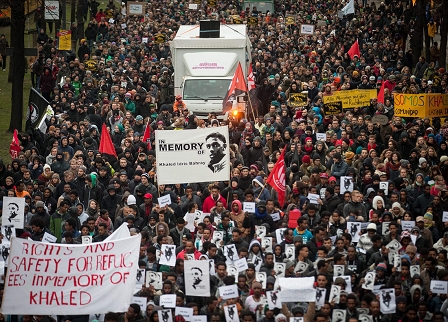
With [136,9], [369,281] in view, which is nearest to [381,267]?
[369,281]

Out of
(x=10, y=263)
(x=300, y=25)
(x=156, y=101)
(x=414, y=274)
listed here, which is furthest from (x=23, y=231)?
(x=300, y=25)

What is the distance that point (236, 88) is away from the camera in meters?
27.3

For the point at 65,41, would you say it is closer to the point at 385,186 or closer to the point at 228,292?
the point at 385,186

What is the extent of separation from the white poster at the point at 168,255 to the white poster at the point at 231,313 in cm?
165

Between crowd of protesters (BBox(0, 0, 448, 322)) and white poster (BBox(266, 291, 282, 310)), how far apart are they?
0.07m

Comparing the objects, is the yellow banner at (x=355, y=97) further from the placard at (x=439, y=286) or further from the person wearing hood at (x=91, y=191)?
the placard at (x=439, y=286)

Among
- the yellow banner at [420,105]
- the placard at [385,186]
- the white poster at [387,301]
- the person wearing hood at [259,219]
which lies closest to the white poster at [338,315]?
the white poster at [387,301]

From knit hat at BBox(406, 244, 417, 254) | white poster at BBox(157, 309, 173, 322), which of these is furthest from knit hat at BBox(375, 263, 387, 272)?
white poster at BBox(157, 309, 173, 322)

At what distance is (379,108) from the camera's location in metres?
24.3

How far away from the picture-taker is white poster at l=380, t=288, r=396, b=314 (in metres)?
14.6

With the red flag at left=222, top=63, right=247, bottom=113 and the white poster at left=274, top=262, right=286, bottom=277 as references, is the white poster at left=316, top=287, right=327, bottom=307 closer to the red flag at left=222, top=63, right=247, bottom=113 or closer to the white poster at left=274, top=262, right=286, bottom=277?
the white poster at left=274, top=262, right=286, bottom=277

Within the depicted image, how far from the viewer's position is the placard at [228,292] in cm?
1486

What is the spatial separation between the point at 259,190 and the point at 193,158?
1349 mm

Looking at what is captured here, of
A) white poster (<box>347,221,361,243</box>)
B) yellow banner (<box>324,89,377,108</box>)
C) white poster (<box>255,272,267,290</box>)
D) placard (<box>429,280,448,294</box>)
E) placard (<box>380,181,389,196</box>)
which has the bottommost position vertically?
white poster (<box>255,272,267,290</box>)
